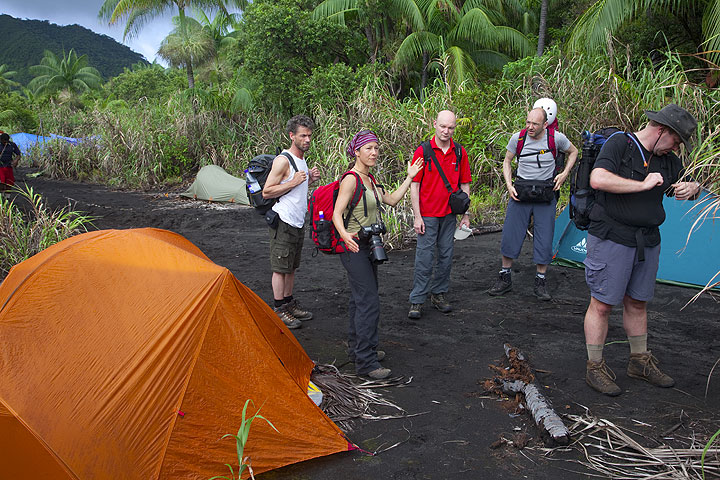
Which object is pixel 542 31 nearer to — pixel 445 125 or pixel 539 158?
pixel 539 158

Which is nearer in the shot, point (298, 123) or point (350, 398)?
point (350, 398)

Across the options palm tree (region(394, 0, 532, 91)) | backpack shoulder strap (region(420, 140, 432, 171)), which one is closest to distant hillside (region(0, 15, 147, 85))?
palm tree (region(394, 0, 532, 91))

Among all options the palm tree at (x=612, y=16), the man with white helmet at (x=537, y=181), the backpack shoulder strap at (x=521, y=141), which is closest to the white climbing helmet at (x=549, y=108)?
the man with white helmet at (x=537, y=181)

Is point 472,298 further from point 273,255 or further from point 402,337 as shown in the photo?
point 273,255

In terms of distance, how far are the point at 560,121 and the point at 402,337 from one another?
5.51 metres

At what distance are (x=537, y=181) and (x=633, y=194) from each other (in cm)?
190

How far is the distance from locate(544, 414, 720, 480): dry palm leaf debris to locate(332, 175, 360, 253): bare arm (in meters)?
1.69

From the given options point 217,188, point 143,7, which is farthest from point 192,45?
point 217,188

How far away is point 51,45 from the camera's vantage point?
93000mm

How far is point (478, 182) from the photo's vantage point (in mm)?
9711

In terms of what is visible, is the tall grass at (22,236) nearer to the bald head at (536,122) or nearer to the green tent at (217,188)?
the bald head at (536,122)

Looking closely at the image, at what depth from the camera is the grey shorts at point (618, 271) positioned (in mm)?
3262

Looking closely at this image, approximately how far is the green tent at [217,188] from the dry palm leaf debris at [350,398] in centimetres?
950

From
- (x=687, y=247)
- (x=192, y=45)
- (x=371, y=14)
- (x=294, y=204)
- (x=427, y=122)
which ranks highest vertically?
(x=192, y=45)
